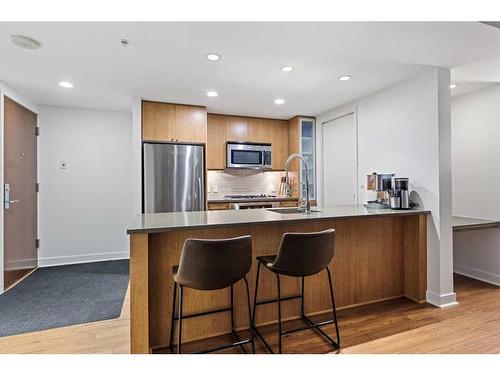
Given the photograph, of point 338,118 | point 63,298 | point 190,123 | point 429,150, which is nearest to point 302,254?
point 429,150

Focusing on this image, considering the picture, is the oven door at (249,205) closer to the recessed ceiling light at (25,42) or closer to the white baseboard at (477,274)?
the white baseboard at (477,274)

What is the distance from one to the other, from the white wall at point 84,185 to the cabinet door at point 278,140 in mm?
2394

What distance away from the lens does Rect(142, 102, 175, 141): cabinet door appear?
3721 mm

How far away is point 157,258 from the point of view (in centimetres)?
201

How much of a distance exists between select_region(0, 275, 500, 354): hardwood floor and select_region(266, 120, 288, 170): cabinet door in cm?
287

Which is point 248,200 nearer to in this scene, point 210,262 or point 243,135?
point 243,135

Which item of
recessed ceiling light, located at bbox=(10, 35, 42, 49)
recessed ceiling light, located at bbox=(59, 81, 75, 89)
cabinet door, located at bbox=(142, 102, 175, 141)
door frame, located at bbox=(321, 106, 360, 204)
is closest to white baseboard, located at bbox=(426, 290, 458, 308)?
door frame, located at bbox=(321, 106, 360, 204)

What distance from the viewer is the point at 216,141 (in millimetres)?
4508

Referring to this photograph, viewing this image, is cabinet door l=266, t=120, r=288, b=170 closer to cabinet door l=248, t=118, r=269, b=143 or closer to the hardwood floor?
cabinet door l=248, t=118, r=269, b=143

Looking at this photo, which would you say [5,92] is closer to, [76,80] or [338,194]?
[76,80]

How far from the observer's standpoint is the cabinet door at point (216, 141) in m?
4.47

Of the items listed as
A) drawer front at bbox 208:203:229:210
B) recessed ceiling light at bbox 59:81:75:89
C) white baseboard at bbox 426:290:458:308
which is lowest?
white baseboard at bbox 426:290:458:308
